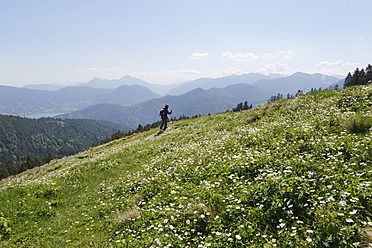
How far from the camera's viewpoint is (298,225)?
16.4 ft

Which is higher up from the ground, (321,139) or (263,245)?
(321,139)

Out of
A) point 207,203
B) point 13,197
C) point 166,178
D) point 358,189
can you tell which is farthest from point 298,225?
point 13,197

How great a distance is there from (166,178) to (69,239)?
5.28 meters

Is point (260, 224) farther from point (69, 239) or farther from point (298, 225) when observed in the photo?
point (69, 239)

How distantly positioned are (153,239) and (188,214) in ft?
4.77

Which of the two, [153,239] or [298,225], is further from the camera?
[153,239]

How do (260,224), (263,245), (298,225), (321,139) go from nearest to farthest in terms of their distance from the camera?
(263,245) → (298,225) → (260,224) → (321,139)

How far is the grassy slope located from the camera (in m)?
5.03

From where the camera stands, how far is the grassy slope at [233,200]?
5.03 m

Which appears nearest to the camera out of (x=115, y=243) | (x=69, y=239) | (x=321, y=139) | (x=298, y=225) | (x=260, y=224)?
(x=298, y=225)

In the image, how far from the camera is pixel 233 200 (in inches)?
266

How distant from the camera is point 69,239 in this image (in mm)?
8016

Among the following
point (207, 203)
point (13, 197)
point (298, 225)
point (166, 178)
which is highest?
point (298, 225)

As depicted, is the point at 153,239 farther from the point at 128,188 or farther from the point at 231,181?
the point at 128,188
